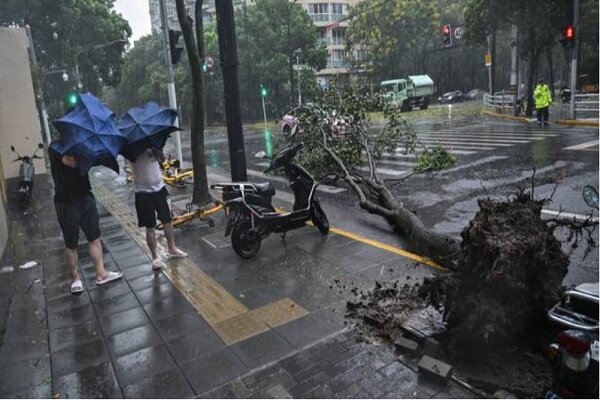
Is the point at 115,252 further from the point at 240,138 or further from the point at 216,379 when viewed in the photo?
the point at 216,379

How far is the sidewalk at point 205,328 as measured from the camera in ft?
11.4

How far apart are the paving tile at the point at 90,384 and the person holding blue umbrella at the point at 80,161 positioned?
1.82 m

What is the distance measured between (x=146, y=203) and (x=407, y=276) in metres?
3.22

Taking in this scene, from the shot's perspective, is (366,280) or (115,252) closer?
(366,280)

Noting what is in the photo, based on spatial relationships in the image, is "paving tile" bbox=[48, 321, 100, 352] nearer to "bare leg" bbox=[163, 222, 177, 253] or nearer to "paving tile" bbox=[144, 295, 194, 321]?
"paving tile" bbox=[144, 295, 194, 321]

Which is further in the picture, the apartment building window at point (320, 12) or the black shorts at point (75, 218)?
the apartment building window at point (320, 12)

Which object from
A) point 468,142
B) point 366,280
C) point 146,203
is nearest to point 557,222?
point 366,280

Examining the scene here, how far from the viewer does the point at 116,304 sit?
5059mm

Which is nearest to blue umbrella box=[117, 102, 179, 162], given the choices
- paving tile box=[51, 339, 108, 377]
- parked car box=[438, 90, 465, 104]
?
paving tile box=[51, 339, 108, 377]

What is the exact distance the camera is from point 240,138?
25.6ft

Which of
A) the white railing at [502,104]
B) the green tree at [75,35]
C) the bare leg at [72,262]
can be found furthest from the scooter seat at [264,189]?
the green tree at [75,35]

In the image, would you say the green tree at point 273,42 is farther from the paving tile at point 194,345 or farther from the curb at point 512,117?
the paving tile at point 194,345

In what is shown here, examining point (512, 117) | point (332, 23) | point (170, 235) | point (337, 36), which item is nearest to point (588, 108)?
point (512, 117)

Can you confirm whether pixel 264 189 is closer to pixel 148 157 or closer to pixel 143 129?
pixel 148 157
